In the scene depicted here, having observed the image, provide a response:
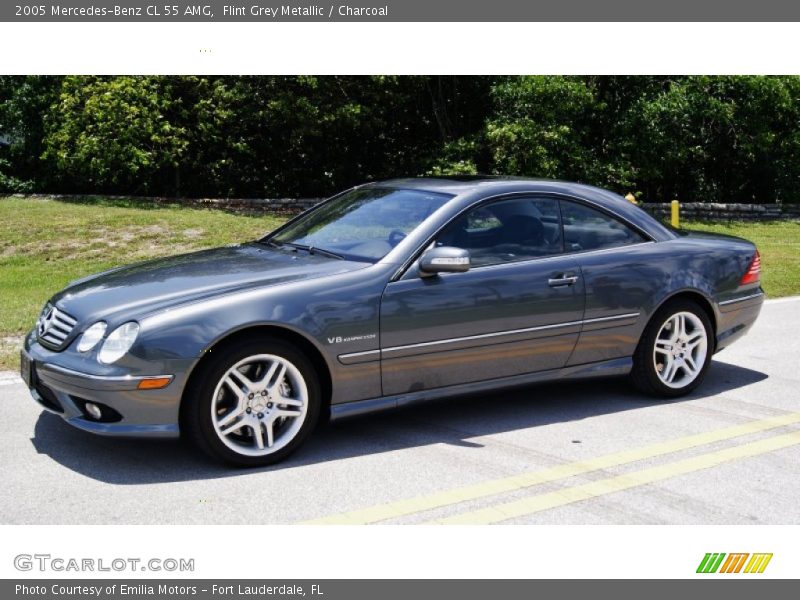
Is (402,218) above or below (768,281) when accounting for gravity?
above

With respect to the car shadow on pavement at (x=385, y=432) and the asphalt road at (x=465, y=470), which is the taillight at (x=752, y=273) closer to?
the car shadow on pavement at (x=385, y=432)

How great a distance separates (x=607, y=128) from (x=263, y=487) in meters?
16.9

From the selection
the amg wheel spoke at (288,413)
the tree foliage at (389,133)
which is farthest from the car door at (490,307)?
the tree foliage at (389,133)

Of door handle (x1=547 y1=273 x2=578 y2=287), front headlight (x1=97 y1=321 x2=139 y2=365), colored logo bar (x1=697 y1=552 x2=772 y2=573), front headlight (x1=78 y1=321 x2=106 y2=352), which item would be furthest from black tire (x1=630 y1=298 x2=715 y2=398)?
front headlight (x1=78 y1=321 x2=106 y2=352)

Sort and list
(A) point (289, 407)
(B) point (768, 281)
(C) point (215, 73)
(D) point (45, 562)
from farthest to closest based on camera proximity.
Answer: (C) point (215, 73), (B) point (768, 281), (A) point (289, 407), (D) point (45, 562)

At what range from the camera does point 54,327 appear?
5.31m

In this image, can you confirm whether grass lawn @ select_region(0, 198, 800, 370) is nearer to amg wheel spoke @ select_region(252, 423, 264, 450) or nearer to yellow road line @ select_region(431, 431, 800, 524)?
amg wheel spoke @ select_region(252, 423, 264, 450)

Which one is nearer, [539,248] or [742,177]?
[539,248]

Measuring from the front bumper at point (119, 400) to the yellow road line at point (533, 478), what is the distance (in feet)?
3.27

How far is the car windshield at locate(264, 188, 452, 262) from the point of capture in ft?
19.2

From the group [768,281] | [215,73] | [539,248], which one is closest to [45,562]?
[539,248]

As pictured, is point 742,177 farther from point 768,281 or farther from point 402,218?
point 402,218

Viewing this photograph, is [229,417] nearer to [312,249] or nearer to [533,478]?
[312,249]

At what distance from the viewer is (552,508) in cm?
460
